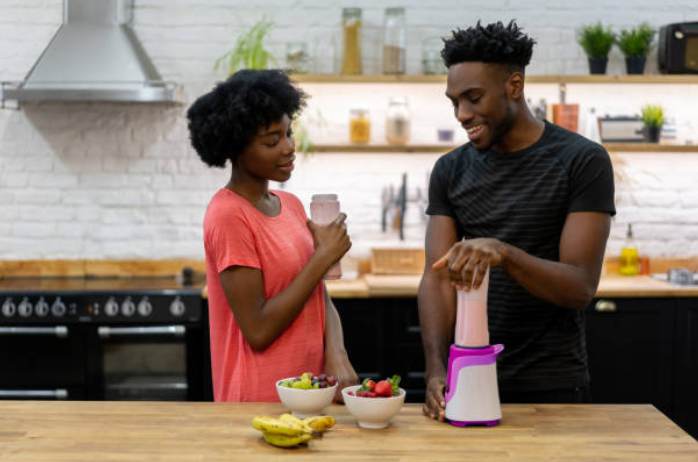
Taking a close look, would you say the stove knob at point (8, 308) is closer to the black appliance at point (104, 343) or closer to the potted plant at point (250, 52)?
the black appliance at point (104, 343)

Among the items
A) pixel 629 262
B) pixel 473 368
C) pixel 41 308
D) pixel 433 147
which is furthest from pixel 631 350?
pixel 41 308

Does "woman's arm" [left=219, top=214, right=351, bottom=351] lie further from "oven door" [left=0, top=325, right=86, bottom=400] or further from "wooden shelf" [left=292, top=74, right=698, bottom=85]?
"wooden shelf" [left=292, top=74, right=698, bottom=85]

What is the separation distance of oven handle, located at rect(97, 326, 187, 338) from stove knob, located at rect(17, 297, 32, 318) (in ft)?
1.15

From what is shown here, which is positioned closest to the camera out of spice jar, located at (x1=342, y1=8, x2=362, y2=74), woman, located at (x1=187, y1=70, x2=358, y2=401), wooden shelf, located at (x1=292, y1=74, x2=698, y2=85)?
woman, located at (x1=187, y1=70, x2=358, y2=401)

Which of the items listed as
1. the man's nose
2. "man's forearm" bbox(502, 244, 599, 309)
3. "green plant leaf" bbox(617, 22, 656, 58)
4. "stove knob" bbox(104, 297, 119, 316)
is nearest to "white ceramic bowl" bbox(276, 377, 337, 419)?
"man's forearm" bbox(502, 244, 599, 309)

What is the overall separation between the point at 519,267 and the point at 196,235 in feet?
9.92

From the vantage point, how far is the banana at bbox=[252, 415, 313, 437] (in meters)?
1.65

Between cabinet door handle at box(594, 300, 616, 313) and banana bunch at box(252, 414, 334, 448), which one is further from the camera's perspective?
cabinet door handle at box(594, 300, 616, 313)

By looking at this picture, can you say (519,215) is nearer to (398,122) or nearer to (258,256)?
(258,256)

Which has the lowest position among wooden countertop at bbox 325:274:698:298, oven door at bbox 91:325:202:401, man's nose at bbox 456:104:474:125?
oven door at bbox 91:325:202:401

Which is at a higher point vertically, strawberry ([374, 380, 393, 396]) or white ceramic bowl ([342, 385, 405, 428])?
strawberry ([374, 380, 393, 396])

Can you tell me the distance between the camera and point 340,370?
82.4 inches

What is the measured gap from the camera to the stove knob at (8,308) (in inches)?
152

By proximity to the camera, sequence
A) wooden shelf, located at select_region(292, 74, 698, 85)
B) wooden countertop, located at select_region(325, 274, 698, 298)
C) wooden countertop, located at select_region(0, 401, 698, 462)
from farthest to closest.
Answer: wooden shelf, located at select_region(292, 74, 698, 85), wooden countertop, located at select_region(325, 274, 698, 298), wooden countertop, located at select_region(0, 401, 698, 462)
